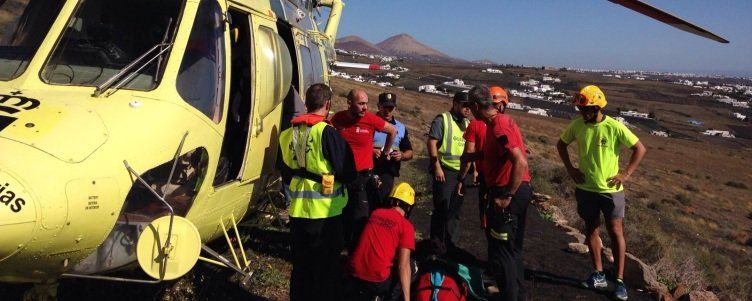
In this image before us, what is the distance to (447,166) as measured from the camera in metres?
6.07

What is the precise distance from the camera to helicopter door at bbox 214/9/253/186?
4676 millimetres

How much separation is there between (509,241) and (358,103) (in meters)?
1.72

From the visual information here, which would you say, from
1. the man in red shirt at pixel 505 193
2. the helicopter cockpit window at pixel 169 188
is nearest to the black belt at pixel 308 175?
the helicopter cockpit window at pixel 169 188

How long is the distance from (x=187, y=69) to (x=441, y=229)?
10.9ft

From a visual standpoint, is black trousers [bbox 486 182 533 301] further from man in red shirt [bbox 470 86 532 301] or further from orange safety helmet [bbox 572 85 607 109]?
orange safety helmet [bbox 572 85 607 109]

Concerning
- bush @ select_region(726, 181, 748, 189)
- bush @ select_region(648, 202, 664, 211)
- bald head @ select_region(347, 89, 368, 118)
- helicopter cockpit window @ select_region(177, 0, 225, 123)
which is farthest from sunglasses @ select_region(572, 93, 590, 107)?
bush @ select_region(726, 181, 748, 189)

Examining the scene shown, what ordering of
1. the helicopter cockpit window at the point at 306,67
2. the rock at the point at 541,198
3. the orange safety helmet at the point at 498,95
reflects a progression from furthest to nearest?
1. the rock at the point at 541,198
2. the helicopter cockpit window at the point at 306,67
3. the orange safety helmet at the point at 498,95

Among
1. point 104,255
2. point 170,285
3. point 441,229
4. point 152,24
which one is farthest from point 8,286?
point 441,229

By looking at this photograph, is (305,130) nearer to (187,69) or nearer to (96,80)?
(187,69)

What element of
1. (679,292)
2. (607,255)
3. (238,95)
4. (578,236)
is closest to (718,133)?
(578,236)

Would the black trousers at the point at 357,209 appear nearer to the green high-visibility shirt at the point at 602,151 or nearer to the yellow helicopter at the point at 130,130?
the yellow helicopter at the point at 130,130

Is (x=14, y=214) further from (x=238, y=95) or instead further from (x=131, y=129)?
(x=238, y=95)

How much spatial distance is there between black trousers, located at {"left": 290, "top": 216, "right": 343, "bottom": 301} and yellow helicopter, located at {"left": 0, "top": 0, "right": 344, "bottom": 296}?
59 cm

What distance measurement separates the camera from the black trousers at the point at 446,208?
600cm
